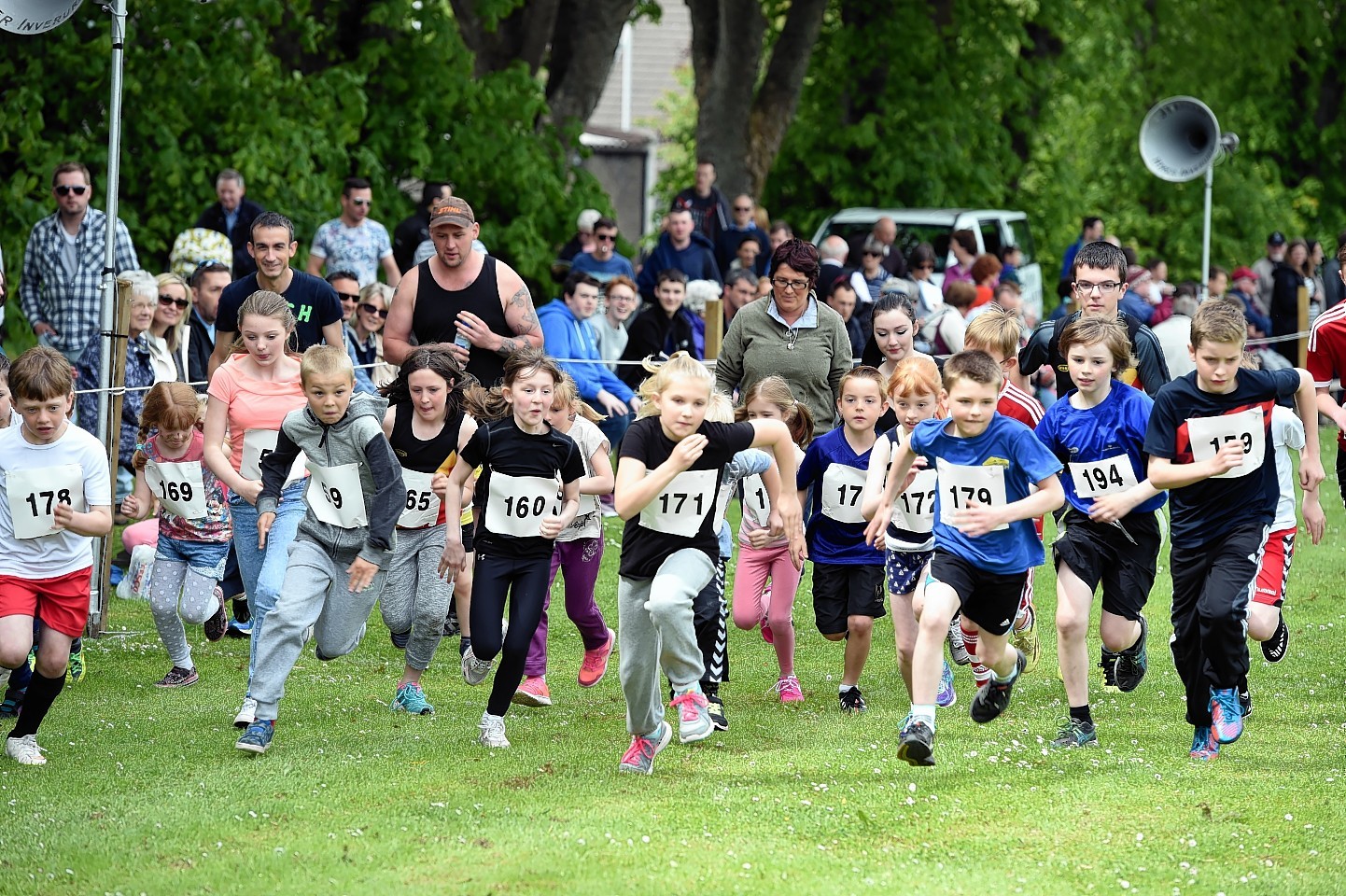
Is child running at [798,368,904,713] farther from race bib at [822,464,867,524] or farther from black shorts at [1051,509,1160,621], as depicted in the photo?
black shorts at [1051,509,1160,621]

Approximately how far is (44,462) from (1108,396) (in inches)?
169

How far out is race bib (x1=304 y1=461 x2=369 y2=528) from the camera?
7676mm

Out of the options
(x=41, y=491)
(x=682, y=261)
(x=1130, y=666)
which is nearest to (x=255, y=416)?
(x=41, y=491)

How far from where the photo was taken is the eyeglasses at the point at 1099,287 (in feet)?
26.4

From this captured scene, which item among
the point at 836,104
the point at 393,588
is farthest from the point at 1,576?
the point at 836,104

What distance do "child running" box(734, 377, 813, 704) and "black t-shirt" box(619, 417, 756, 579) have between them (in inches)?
53.4

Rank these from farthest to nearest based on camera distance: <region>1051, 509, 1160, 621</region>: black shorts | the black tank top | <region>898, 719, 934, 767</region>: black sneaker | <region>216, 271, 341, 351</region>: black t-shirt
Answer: <region>216, 271, 341, 351</region>: black t-shirt, the black tank top, <region>1051, 509, 1160, 621</region>: black shorts, <region>898, 719, 934, 767</region>: black sneaker

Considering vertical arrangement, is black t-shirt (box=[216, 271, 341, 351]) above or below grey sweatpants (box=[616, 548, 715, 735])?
above

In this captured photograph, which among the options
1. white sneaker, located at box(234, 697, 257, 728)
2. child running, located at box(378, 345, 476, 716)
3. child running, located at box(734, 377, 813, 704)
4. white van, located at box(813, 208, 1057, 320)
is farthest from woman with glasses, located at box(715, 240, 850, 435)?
white van, located at box(813, 208, 1057, 320)

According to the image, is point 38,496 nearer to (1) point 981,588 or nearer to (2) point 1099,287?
(1) point 981,588

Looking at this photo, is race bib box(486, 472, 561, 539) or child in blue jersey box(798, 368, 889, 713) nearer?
race bib box(486, 472, 561, 539)

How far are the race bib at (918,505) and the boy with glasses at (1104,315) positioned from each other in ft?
2.67

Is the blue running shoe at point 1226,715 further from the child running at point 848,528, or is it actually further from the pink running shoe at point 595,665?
the pink running shoe at point 595,665

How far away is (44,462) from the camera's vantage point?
720 cm
